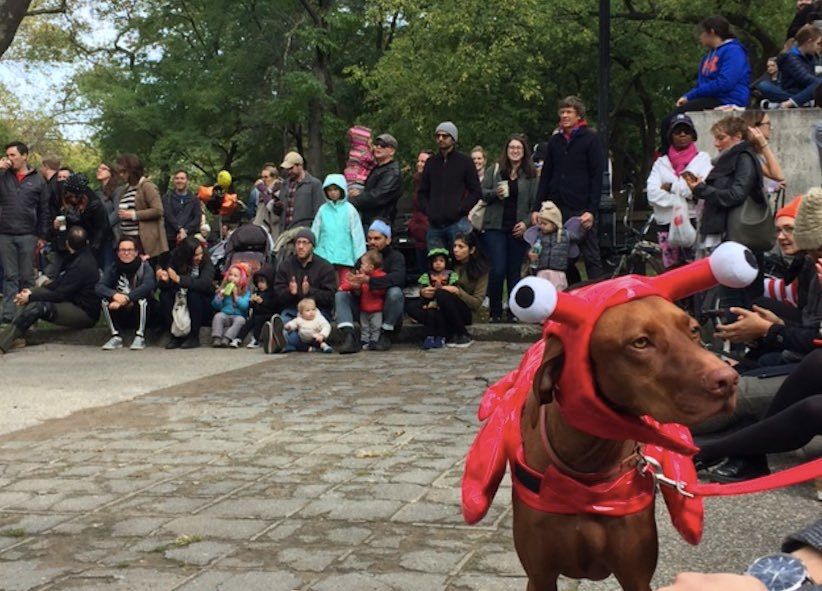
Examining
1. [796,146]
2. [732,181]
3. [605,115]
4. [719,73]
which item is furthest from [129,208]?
[796,146]

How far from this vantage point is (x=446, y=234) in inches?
485

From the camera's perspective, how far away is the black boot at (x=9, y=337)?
42.1 feet

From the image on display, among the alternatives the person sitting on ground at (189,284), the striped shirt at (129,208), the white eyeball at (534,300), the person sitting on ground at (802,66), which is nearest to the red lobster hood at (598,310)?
the white eyeball at (534,300)

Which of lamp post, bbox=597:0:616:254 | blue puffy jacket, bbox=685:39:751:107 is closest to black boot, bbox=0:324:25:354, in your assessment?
lamp post, bbox=597:0:616:254

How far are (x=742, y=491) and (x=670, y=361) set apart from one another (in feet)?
1.37

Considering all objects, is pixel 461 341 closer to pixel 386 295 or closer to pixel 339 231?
pixel 386 295

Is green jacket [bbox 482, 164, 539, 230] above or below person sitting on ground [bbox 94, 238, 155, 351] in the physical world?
above

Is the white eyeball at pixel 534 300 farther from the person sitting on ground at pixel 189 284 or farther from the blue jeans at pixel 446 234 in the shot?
the person sitting on ground at pixel 189 284

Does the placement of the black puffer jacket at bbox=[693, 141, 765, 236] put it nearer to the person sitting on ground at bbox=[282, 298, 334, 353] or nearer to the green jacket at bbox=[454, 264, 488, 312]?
the green jacket at bbox=[454, 264, 488, 312]

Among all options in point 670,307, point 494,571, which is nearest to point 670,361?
point 670,307

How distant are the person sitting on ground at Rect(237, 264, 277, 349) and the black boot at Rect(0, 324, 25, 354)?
8.78 ft

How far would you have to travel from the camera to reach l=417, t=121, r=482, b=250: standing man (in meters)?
12.1

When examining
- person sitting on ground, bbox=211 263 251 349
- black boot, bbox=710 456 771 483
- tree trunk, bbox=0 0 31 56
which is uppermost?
tree trunk, bbox=0 0 31 56

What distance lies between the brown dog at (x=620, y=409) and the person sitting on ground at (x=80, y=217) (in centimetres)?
1102
